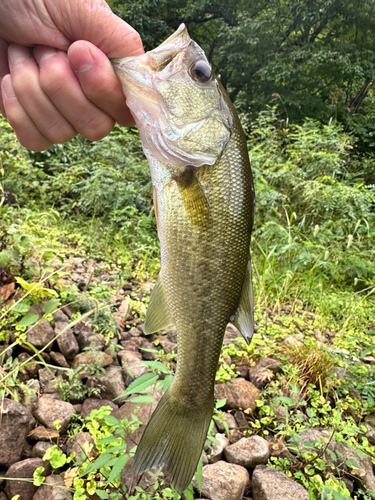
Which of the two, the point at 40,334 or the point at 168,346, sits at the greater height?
the point at 40,334

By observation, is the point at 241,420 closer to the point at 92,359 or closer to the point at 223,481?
the point at 223,481

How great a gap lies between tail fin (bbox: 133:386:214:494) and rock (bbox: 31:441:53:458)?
85 cm

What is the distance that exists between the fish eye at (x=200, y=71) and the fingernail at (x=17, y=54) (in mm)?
733

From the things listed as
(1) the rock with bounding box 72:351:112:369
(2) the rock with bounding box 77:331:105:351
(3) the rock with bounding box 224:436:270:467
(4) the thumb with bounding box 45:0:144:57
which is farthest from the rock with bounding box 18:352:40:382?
(4) the thumb with bounding box 45:0:144:57

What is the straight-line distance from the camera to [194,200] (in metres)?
1.27

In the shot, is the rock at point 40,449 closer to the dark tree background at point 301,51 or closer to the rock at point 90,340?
the rock at point 90,340

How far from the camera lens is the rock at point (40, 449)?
6.02 feet

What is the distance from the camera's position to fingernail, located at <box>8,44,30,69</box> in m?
1.51

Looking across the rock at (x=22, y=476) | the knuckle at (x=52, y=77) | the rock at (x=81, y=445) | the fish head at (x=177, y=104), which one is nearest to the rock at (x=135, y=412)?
the rock at (x=81, y=445)

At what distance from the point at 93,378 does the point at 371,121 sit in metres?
15.4

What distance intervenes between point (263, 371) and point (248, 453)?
725 millimetres

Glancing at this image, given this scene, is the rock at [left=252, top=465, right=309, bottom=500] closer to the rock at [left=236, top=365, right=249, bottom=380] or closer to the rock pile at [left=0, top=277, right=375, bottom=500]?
the rock pile at [left=0, top=277, right=375, bottom=500]

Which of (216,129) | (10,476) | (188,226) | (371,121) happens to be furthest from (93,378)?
(371,121)

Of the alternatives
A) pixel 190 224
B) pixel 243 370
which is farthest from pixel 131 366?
pixel 190 224
